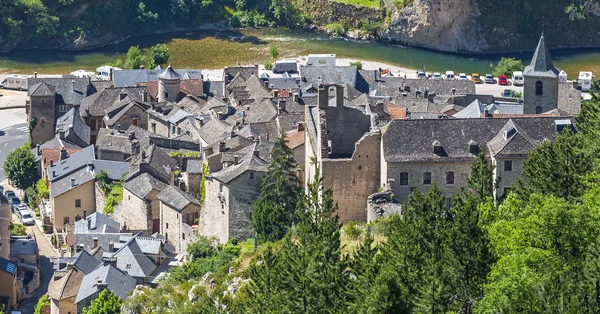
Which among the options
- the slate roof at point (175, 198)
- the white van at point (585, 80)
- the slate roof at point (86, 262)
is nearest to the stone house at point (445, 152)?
the slate roof at point (175, 198)

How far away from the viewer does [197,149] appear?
107688mm

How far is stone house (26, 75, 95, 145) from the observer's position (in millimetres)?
126062

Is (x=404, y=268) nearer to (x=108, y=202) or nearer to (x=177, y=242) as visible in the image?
(x=177, y=242)

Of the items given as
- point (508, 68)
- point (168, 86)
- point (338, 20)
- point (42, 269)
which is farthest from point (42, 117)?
point (338, 20)

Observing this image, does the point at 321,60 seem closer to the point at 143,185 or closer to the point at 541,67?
the point at 143,185

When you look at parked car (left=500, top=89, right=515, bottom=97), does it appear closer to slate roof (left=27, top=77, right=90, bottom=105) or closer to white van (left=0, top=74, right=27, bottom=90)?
slate roof (left=27, top=77, right=90, bottom=105)

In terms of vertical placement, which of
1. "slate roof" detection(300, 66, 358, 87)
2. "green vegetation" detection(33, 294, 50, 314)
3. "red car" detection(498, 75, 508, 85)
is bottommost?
"green vegetation" detection(33, 294, 50, 314)

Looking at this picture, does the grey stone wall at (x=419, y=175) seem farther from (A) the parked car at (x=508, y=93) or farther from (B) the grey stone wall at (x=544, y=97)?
(A) the parked car at (x=508, y=93)

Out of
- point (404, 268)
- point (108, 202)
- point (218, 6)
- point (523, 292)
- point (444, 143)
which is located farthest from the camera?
point (218, 6)

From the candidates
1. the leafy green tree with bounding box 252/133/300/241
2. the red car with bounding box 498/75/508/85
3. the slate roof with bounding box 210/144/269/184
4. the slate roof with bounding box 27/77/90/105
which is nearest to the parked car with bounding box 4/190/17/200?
the slate roof with bounding box 27/77/90/105

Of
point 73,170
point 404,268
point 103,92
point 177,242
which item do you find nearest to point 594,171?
point 404,268

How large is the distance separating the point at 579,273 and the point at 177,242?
45096 millimetres

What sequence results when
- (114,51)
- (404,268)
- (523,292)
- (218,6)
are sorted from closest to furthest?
(523,292) < (404,268) < (114,51) < (218,6)

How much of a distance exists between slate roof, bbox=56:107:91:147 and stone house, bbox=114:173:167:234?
1779 cm
